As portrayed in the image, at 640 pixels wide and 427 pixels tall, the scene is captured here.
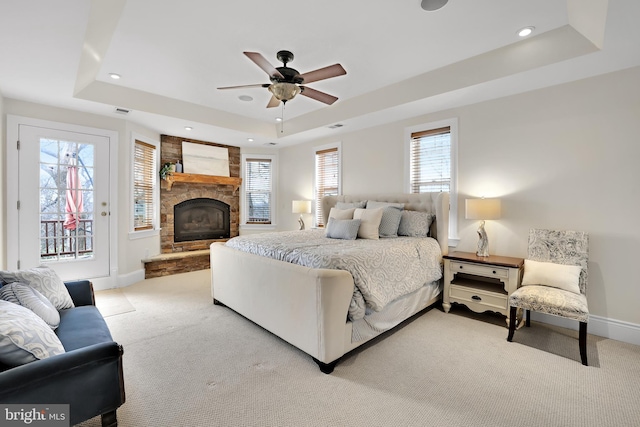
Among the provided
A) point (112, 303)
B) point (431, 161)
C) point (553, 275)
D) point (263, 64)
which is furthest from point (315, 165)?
point (553, 275)

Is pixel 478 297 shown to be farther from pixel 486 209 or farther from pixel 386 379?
pixel 386 379

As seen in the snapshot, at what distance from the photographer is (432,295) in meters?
3.44

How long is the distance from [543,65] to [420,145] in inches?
66.6

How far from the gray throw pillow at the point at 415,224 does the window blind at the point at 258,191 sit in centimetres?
353

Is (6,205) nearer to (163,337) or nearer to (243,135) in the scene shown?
(163,337)

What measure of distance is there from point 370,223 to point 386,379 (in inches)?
73.4

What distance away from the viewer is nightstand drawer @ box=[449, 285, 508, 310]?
3.04m

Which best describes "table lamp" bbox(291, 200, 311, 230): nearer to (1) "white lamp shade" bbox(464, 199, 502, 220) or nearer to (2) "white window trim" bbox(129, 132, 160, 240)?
(2) "white window trim" bbox(129, 132, 160, 240)

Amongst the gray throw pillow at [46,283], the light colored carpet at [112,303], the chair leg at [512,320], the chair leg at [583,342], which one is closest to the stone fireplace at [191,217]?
the light colored carpet at [112,303]

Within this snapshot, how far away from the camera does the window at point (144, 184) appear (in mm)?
4770

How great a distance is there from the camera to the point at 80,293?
2.47 meters

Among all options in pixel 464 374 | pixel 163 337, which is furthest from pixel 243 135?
pixel 464 374

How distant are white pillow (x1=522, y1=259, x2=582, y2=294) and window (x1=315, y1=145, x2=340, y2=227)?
3.13 metres

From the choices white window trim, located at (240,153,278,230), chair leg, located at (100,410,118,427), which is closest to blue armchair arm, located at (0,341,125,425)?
chair leg, located at (100,410,118,427)
